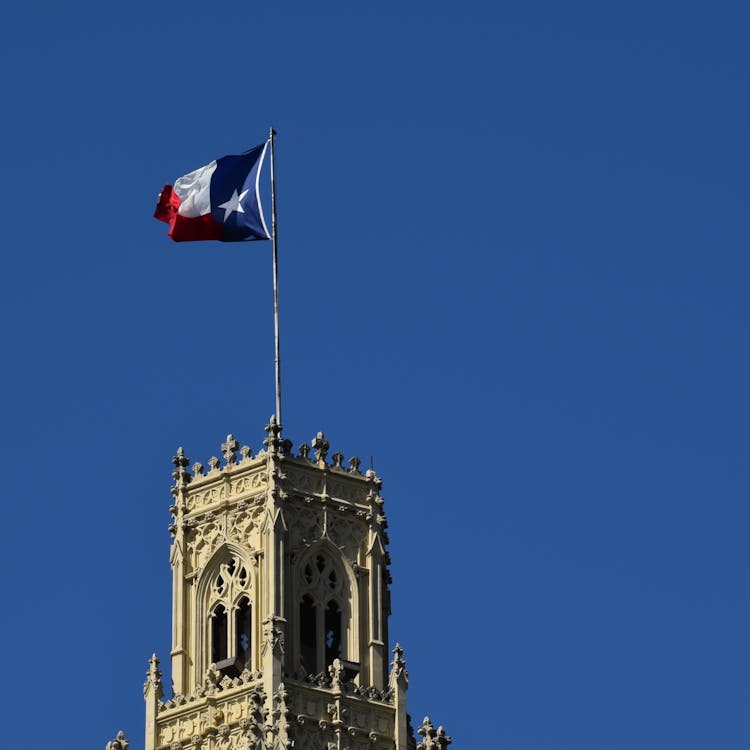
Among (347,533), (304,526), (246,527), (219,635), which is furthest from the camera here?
(347,533)

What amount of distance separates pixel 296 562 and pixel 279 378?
7.36 metres

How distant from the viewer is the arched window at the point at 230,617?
12938 cm

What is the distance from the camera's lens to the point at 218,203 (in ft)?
455

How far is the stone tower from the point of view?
5022 inches

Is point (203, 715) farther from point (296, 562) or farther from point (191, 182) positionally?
point (191, 182)

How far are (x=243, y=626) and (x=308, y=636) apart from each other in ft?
6.67

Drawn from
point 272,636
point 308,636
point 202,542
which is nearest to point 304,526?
point 202,542

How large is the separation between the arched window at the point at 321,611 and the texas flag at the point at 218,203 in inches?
501

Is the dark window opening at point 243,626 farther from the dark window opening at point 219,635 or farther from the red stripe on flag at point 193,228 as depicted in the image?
the red stripe on flag at point 193,228

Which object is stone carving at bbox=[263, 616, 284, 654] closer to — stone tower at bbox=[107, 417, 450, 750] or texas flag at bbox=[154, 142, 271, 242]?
stone tower at bbox=[107, 417, 450, 750]

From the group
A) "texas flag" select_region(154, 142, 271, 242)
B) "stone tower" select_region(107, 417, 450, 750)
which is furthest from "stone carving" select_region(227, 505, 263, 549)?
"texas flag" select_region(154, 142, 271, 242)

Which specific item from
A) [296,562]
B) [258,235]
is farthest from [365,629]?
[258,235]

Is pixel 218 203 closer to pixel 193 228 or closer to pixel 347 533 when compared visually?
pixel 193 228

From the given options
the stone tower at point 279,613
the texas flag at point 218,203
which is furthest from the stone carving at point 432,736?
the texas flag at point 218,203
